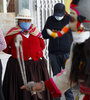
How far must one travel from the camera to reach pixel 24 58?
413cm

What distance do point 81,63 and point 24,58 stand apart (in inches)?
91.3

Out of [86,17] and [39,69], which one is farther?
[39,69]

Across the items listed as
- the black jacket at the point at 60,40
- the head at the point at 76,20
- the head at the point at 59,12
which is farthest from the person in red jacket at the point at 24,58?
the head at the point at 76,20

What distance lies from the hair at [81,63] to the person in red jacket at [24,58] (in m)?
2.25

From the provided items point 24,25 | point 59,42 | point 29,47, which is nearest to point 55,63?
point 59,42

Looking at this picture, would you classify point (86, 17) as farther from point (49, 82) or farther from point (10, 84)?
point (10, 84)

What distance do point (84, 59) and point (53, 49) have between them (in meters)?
2.99

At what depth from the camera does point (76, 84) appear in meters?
2.09

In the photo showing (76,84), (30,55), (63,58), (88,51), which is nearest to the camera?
(88,51)

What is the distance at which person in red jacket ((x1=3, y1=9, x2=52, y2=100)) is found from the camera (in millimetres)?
4156

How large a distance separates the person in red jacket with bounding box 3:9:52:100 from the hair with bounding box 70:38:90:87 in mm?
2248

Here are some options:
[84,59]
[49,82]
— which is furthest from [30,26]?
[84,59]

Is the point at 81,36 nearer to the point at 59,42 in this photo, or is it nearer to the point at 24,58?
the point at 24,58

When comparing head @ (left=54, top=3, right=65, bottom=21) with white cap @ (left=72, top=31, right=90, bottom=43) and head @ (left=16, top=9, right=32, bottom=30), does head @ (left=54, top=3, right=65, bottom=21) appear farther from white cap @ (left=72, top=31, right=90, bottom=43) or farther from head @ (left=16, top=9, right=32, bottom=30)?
white cap @ (left=72, top=31, right=90, bottom=43)
